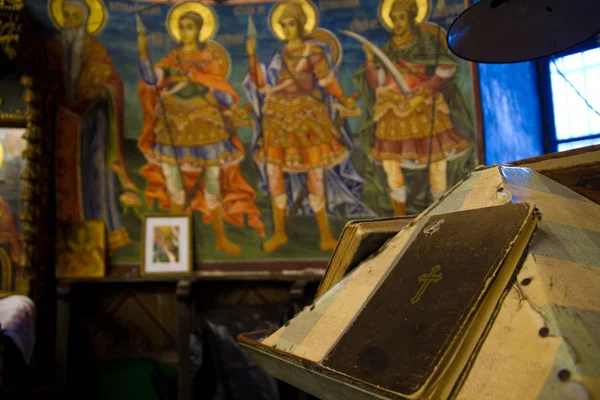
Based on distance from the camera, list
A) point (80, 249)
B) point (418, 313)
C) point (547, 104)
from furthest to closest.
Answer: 1. point (547, 104)
2. point (80, 249)
3. point (418, 313)

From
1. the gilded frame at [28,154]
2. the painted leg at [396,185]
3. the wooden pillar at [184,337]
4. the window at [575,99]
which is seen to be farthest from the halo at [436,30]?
the gilded frame at [28,154]

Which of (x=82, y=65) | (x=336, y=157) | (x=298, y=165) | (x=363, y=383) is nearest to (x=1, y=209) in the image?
(x=82, y=65)

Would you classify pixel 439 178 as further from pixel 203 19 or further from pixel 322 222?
pixel 203 19

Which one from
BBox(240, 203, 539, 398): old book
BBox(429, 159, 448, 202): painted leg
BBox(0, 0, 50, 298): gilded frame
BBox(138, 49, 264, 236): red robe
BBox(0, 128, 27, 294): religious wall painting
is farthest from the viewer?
BBox(138, 49, 264, 236): red robe

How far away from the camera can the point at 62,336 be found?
375 centimetres

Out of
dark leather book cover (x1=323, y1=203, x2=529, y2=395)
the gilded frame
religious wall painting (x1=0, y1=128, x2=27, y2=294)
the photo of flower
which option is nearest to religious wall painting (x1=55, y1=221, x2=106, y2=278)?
the gilded frame

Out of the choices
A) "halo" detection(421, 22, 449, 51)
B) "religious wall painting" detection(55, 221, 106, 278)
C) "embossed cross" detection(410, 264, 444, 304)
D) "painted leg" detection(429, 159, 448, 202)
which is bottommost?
"religious wall painting" detection(55, 221, 106, 278)

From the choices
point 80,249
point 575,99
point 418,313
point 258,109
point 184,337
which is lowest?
point 184,337

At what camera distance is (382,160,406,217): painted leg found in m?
4.08

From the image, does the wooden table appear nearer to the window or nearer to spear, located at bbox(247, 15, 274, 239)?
spear, located at bbox(247, 15, 274, 239)

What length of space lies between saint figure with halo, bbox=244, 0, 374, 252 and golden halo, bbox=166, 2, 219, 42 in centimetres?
38

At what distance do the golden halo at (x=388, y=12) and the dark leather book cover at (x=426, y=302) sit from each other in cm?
367

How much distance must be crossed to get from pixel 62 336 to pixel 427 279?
376 centimetres

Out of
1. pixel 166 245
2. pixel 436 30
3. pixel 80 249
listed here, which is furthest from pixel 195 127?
pixel 436 30
